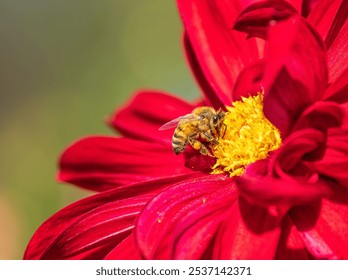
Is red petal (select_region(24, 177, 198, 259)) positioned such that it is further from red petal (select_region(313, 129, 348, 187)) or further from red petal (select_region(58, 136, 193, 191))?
red petal (select_region(313, 129, 348, 187))

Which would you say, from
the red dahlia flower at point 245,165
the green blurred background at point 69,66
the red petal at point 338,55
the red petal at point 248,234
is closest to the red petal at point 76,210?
the red dahlia flower at point 245,165

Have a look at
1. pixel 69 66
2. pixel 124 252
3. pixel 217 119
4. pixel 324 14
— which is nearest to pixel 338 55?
pixel 324 14

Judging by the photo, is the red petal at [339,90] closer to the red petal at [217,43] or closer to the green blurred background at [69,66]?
the red petal at [217,43]

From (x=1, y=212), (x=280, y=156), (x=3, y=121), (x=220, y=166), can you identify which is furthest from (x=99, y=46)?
(x=280, y=156)

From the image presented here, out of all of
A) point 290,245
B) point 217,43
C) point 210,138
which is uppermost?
point 217,43

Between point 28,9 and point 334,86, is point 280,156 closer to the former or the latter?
point 334,86

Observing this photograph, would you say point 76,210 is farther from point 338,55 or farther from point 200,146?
point 338,55
